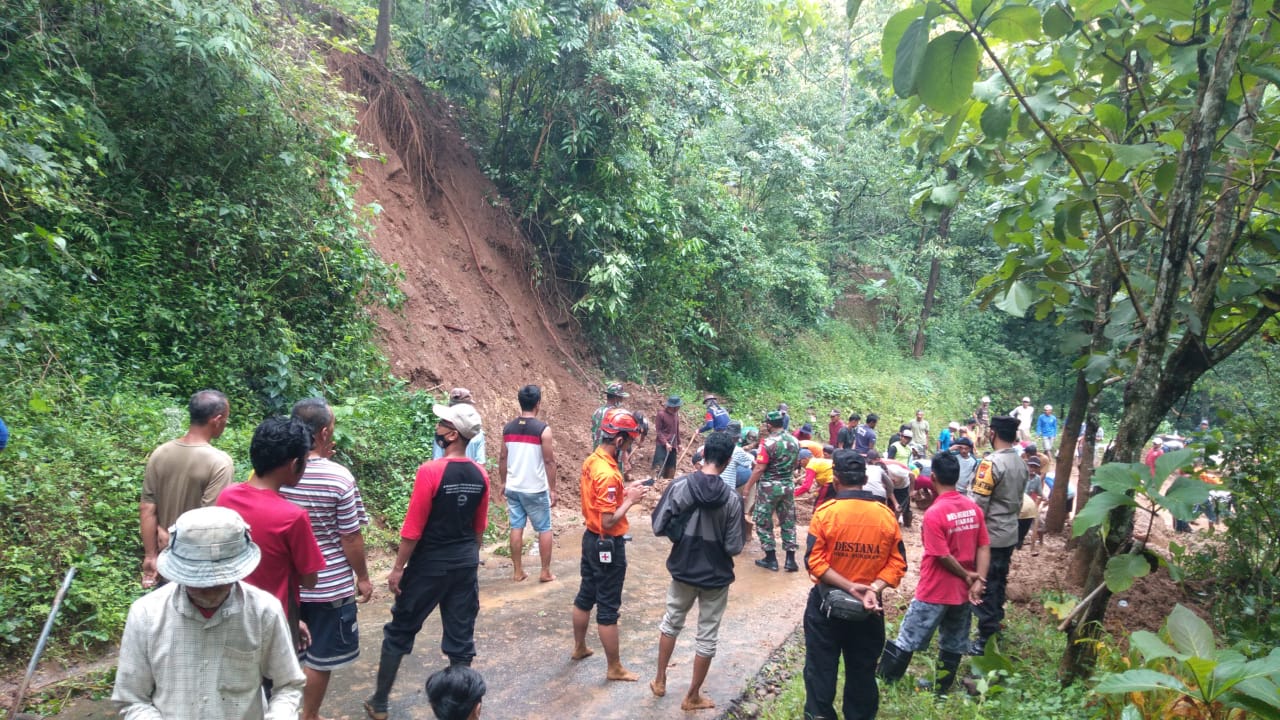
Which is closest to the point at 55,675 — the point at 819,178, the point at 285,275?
the point at 285,275

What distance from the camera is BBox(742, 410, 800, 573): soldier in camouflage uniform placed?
8.38 m

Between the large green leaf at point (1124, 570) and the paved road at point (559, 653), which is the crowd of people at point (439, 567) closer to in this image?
the paved road at point (559, 653)

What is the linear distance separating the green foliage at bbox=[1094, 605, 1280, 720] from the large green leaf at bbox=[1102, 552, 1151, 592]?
0.22m

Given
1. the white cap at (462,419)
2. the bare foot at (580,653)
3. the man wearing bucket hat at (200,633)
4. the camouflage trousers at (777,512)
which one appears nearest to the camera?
the man wearing bucket hat at (200,633)

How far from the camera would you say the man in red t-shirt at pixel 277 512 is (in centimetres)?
327

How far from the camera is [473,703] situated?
2676mm

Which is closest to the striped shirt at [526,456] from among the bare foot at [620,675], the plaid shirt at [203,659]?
Result: the bare foot at [620,675]

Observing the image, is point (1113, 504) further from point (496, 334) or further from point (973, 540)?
point (496, 334)

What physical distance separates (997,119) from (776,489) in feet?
17.4

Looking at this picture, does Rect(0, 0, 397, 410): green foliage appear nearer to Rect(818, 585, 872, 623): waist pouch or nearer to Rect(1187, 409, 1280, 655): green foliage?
Rect(818, 585, 872, 623): waist pouch

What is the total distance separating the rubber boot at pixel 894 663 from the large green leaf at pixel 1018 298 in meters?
2.49

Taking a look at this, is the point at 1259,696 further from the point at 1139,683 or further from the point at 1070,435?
the point at 1070,435

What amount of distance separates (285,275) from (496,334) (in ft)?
14.5

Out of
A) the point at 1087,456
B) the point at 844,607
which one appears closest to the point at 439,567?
the point at 844,607
